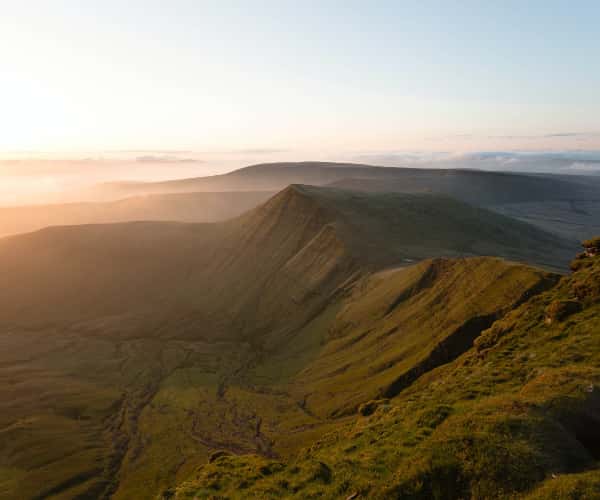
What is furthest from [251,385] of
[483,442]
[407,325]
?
[483,442]

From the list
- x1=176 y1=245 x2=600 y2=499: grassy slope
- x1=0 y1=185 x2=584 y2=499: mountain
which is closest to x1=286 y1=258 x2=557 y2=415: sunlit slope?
x1=0 y1=185 x2=584 y2=499: mountain

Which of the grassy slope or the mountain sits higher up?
the grassy slope

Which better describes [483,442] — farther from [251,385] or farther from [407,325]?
[251,385]

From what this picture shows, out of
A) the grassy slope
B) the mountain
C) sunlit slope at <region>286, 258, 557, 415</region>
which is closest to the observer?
the grassy slope

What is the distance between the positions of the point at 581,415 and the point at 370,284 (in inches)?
5823

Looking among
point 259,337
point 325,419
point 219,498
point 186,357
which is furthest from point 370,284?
point 219,498

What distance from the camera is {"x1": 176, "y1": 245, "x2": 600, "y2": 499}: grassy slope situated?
24891 mm

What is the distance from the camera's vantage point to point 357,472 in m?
30.8

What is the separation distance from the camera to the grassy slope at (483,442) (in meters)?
24.9

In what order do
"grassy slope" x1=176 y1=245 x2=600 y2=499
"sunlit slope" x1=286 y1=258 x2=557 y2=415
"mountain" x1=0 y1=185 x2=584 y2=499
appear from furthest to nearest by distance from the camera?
"mountain" x1=0 y1=185 x2=584 y2=499
"sunlit slope" x1=286 y1=258 x2=557 y2=415
"grassy slope" x1=176 y1=245 x2=600 y2=499

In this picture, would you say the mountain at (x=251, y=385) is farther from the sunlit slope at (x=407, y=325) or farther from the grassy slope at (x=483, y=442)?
the grassy slope at (x=483, y=442)

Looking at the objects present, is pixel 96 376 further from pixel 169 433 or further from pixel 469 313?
pixel 469 313

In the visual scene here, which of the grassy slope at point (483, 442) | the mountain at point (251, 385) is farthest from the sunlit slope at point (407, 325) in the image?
the grassy slope at point (483, 442)

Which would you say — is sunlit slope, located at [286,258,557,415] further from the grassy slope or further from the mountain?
the grassy slope
